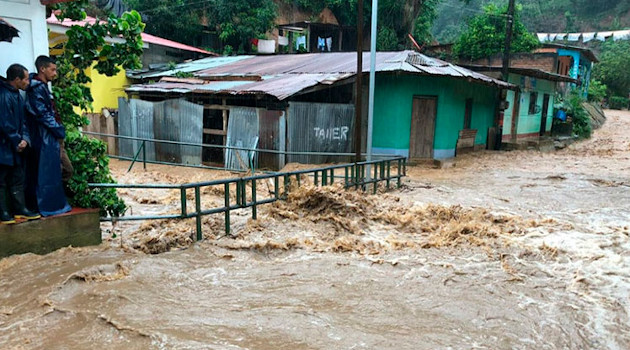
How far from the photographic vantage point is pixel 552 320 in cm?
509

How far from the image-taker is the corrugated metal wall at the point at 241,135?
14336 millimetres

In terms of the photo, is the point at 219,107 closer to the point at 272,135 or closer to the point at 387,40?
the point at 272,135

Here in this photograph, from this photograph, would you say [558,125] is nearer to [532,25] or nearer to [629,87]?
[629,87]

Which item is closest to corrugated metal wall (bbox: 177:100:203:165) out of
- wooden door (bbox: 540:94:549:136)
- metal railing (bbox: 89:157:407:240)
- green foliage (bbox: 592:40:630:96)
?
metal railing (bbox: 89:157:407:240)

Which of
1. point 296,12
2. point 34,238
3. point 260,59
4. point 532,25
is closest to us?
point 34,238

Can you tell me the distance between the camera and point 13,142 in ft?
17.3

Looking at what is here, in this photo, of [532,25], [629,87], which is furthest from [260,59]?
[532,25]

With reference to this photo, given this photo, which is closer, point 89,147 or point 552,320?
point 552,320

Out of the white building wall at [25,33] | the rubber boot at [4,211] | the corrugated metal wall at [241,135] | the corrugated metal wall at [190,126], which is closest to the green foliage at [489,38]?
the corrugated metal wall at [241,135]

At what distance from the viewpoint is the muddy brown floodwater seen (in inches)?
178

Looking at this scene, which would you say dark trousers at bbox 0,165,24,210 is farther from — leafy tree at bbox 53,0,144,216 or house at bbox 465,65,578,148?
house at bbox 465,65,578,148

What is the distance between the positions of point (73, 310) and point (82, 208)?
1804 millimetres

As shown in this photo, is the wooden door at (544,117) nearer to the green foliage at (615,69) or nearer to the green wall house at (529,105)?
the green wall house at (529,105)

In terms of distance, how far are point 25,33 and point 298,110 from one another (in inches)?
351
